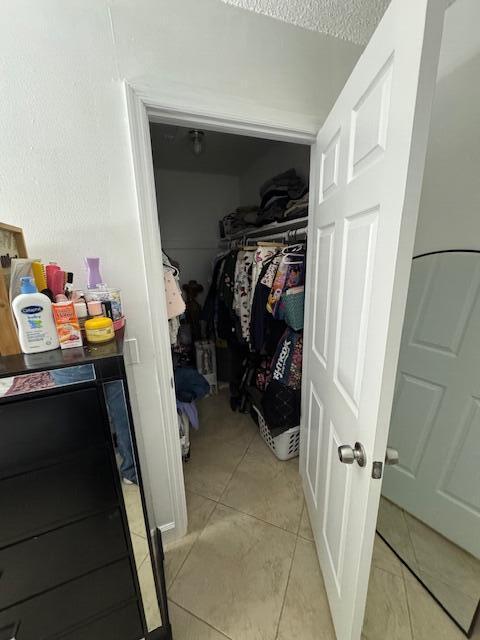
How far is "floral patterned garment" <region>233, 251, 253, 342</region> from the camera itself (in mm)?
1928

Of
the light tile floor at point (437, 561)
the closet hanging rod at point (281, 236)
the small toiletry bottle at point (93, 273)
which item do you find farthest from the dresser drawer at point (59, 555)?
the closet hanging rod at point (281, 236)

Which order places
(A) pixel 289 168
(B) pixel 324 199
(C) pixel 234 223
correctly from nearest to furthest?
(B) pixel 324 199 < (A) pixel 289 168 < (C) pixel 234 223

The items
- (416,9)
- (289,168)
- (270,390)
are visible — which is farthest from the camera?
(289,168)

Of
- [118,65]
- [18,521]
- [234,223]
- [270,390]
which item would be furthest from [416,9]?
[234,223]

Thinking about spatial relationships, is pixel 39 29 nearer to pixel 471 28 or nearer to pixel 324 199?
pixel 324 199

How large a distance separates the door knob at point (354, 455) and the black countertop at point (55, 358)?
667mm

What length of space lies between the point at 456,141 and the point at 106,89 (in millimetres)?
1329

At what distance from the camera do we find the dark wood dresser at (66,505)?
0.57m

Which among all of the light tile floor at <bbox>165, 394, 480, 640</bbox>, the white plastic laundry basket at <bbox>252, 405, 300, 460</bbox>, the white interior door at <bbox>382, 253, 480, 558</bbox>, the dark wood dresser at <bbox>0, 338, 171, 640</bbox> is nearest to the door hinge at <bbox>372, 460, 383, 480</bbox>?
the dark wood dresser at <bbox>0, 338, 171, 640</bbox>

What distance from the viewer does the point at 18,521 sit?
0.61 metres

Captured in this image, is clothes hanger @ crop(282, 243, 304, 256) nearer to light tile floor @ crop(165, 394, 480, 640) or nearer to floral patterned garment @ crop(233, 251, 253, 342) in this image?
floral patterned garment @ crop(233, 251, 253, 342)

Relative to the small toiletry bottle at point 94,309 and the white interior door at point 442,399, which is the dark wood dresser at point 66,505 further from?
the white interior door at point 442,399

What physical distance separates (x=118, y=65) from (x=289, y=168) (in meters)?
1.49

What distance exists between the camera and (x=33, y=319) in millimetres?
625
